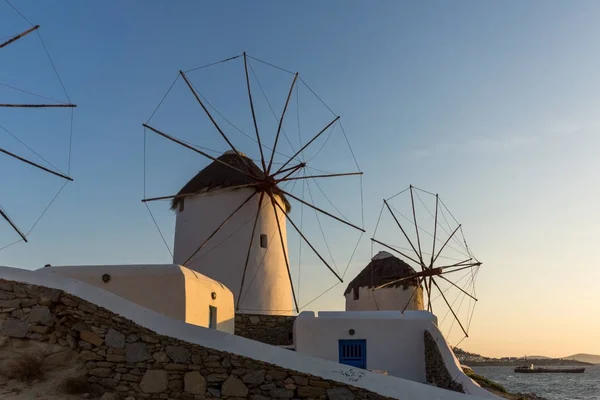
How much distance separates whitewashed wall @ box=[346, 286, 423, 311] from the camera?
78.5ft

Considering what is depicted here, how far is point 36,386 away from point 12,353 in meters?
0.70

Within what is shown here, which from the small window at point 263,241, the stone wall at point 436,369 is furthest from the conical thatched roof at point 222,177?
the stone wall at point 436,369

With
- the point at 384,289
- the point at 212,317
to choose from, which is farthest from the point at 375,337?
the point at 384,289

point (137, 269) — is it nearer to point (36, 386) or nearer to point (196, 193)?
point (36, 386)

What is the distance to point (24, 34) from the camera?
36.2 ft

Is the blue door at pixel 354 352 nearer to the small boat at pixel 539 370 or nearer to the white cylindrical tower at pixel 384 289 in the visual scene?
the white cylindrical tower at pixel 384 289

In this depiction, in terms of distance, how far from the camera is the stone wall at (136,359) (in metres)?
7.23

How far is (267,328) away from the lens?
1472 centimetres

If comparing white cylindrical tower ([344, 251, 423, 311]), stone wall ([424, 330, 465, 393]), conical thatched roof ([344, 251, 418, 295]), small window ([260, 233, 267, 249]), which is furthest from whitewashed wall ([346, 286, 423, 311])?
stone wall ([424, 330, 465, 393])

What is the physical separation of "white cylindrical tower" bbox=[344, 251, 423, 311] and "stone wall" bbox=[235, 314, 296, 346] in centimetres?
911

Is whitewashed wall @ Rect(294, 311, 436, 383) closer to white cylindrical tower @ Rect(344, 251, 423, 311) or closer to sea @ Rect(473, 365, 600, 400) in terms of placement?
white cylindrical tower @ Rect(344, 251, 423, 311)

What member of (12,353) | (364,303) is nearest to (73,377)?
(12,353)

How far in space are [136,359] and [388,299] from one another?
1794 cm

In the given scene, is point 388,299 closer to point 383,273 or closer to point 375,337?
point 383,273
